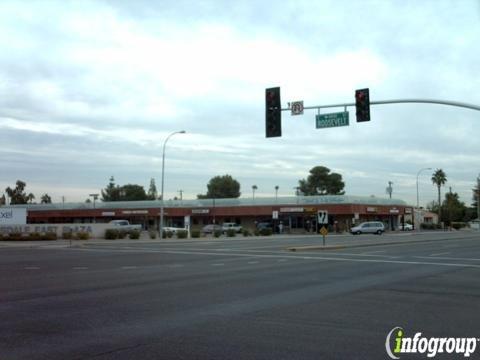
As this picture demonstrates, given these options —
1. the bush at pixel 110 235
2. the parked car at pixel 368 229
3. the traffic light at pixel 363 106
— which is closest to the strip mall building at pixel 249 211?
the parked car at pixel 368 229

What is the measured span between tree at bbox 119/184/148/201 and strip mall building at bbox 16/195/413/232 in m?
44.2

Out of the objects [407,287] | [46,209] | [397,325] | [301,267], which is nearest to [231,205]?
[46,209]

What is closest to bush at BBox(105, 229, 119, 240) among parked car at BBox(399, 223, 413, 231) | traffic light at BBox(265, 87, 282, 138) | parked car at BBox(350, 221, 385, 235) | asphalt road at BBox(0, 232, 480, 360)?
parked car at BBox(350, 221, 385, 235)

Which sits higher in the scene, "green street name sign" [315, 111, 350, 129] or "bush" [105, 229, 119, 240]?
"green street name sign" [315, 111, 350, 129]

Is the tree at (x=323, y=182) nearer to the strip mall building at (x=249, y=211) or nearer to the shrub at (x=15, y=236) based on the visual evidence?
the strip mall building at (x=249, y=211)

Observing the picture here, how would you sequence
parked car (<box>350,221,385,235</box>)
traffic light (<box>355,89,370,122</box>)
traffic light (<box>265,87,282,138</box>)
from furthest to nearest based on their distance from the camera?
1. parked car (<box>350,221,385,235</box>)
2. traffic light (<box>265,87,282,138</box>)
3. traffic light (<box>355,89,370,122</box>)

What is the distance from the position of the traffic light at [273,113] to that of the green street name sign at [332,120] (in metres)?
2.60

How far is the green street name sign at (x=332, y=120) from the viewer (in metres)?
23.9

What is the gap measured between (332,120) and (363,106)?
2.45 meters

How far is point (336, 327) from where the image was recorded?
927cm

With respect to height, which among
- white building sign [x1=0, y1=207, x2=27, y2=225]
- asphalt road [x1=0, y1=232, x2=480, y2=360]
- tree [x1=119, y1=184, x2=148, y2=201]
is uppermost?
tree [x1=119, y1=184, x2=148, y2=201]

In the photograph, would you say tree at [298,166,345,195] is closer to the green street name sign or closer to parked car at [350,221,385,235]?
parked car at [350,221,385,235]

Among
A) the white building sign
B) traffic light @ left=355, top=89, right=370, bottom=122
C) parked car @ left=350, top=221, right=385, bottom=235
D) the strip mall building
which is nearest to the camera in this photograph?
traffic light @ left=355, top=89, right=370, bottom=122

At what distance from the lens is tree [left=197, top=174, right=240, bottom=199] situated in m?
138
